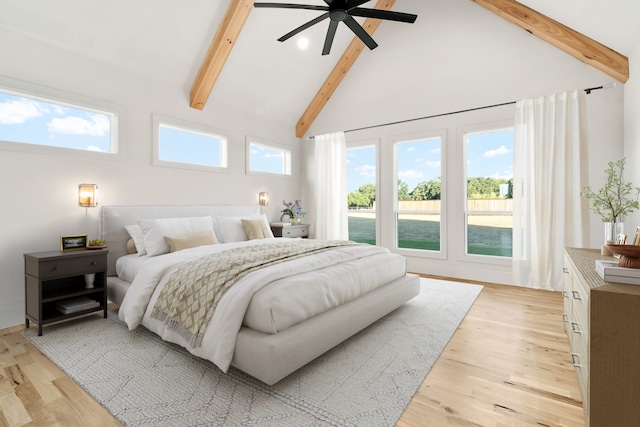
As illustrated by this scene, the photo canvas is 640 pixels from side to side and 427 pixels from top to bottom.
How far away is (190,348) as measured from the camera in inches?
77.4

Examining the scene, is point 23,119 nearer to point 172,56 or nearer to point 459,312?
point 172,56

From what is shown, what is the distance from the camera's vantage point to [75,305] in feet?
9.14

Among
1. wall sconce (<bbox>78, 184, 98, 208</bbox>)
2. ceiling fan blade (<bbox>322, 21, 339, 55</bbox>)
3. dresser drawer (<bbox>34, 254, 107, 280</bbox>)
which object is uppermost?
ceiling fan blade (<bbox>322, 21, 339, 55</bbox>)

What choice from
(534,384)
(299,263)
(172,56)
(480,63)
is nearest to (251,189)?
(172,56)

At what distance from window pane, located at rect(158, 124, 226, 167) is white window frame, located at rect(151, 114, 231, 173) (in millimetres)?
17

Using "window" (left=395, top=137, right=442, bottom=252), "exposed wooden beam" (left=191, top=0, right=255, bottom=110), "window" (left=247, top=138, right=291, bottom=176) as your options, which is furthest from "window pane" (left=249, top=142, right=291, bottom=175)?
"window" (left=395, top=137, right=442, bottom=252)

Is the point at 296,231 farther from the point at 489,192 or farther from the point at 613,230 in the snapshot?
the point at 613,230

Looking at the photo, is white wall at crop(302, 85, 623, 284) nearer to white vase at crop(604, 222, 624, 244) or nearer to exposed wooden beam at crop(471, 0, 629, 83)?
exposed wooden beam at crop(471, 0, 629, 83)

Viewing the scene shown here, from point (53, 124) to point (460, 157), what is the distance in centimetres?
489

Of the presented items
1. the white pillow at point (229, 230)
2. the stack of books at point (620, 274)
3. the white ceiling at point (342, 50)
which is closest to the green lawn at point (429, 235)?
→ the white ceiling at point (342, 50)

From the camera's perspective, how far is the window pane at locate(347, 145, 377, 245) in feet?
18.0

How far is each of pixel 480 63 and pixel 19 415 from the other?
555 centimetres

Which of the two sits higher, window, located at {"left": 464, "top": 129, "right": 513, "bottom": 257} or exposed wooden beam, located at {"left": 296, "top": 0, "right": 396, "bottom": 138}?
exposed wooden beam, located at {"left": 296, "top": 0, "right": 396, "bottom": 138}

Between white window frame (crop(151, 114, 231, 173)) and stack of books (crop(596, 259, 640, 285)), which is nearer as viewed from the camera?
stack of books (crop(596, 259, 640, 285))
